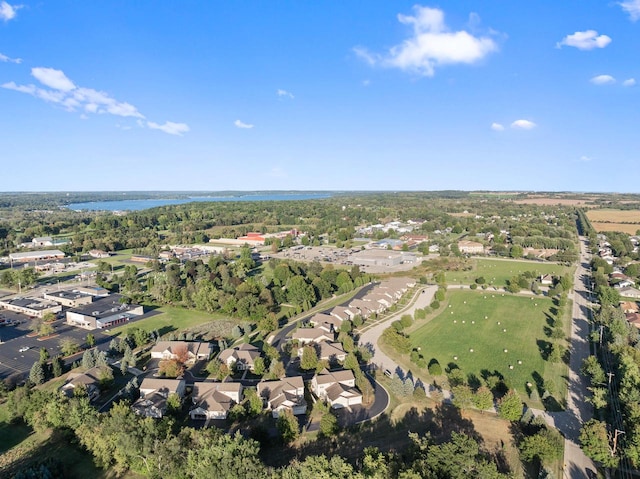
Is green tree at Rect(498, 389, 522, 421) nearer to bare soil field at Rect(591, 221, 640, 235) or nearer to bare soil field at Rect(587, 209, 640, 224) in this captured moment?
bare soil field at Rect(591, 221, 640, 235)

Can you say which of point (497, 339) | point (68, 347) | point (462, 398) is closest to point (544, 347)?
point (497, 339)

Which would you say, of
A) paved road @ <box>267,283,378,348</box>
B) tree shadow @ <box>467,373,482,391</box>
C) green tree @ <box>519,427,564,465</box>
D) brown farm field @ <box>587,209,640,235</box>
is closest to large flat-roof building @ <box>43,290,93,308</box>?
paved road @ <box>267,283,378,348</box>

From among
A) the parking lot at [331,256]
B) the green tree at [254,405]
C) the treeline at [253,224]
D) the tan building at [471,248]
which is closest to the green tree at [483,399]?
the green tree at [254,405]

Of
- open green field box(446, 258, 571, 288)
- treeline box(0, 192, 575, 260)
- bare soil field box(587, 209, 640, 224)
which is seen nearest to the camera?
open green field box(446, 258, 571, 288)

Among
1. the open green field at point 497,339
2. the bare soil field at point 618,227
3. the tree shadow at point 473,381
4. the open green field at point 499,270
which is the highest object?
the bare soil field at point 618,227

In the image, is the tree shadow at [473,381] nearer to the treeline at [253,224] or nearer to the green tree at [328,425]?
the green tree at [328,425]

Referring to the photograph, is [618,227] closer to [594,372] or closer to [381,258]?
[381,258]
